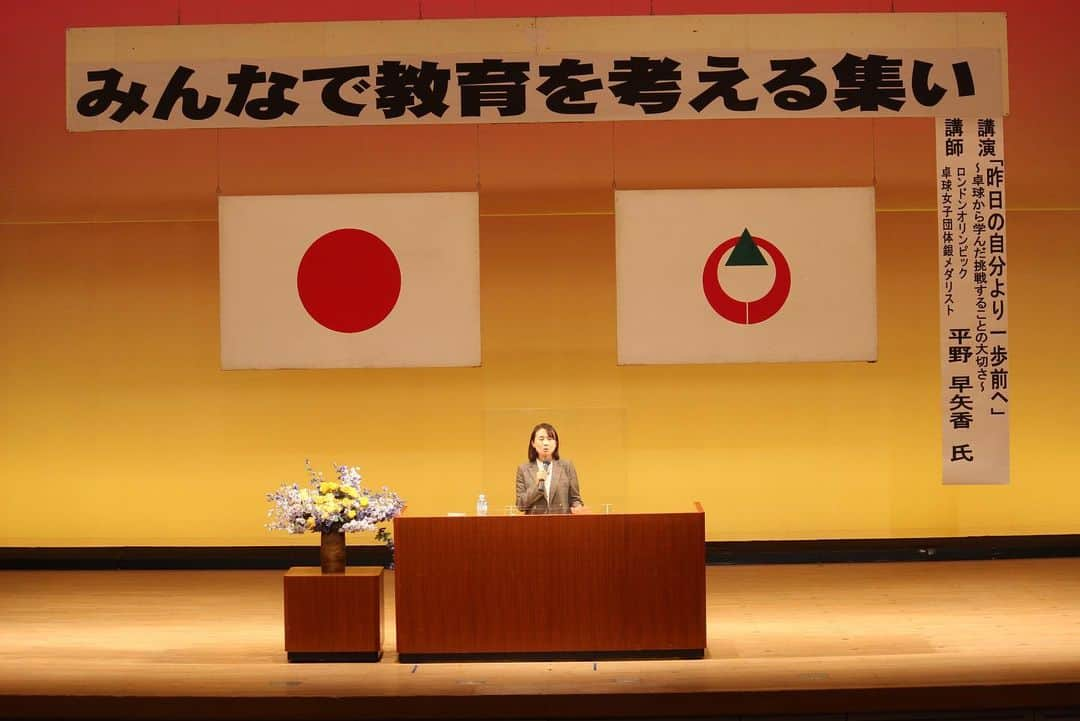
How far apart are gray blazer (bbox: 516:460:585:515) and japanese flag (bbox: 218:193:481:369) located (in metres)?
0.95

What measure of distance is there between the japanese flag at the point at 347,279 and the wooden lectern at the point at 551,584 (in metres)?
1.43

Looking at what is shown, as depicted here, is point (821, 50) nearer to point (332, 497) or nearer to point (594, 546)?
point (594, 546)

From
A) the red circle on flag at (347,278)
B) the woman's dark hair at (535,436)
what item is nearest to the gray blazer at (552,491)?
the woman's dark hair at (535,436)

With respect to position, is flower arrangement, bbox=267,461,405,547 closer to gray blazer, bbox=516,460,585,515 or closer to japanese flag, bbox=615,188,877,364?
gray blazer, bbox=516,460,585,515

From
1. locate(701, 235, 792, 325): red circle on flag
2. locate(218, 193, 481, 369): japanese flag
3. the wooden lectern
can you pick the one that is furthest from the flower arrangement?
locate(701, 235, 792, 325): red circle on flag

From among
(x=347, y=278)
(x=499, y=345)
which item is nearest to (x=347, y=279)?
(x=347, y=278)

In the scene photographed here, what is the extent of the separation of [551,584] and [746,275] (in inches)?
85.5

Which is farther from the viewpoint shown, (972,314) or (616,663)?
(972,314)

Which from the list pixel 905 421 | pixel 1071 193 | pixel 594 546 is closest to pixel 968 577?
pixel 905 421

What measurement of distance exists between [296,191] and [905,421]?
14.5ft

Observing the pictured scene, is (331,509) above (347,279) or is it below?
below

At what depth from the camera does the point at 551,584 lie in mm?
5172

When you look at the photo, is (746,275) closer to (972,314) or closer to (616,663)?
(972,314)

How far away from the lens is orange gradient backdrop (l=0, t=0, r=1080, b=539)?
7.80 meters
